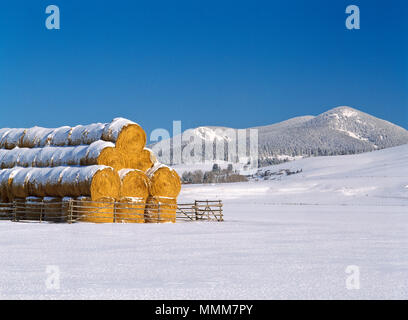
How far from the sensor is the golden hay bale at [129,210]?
2509 cm

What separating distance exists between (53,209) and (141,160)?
4.58 metres

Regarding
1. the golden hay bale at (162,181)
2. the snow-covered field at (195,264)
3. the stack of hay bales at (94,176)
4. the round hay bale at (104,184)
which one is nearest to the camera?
the snow-covered field at (195,264)

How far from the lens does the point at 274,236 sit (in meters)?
17.8

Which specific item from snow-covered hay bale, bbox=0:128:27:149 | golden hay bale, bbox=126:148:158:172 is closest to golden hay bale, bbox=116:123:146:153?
golden hay bale, bbox=126:148:158:172

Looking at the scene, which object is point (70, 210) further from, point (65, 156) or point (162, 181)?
point (162, 181)

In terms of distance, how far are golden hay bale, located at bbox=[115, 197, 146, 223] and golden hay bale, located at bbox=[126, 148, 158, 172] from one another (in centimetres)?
173

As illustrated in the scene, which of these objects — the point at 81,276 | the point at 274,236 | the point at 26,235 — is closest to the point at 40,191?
the point at 26,235

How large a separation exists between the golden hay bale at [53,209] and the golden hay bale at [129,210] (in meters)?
2.52

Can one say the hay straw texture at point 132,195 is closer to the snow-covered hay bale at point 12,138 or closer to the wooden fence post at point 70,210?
the wooden fence post at point 70,210

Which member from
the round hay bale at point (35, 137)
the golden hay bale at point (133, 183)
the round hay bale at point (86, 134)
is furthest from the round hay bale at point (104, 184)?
the round hay bale at point (35, 137)

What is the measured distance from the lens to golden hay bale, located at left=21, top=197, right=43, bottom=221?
2605 centimetres

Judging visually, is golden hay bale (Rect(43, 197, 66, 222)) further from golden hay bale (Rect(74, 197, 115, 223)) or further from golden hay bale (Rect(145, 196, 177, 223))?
golden hay bale (Rect(145, 196, 177, 223))
